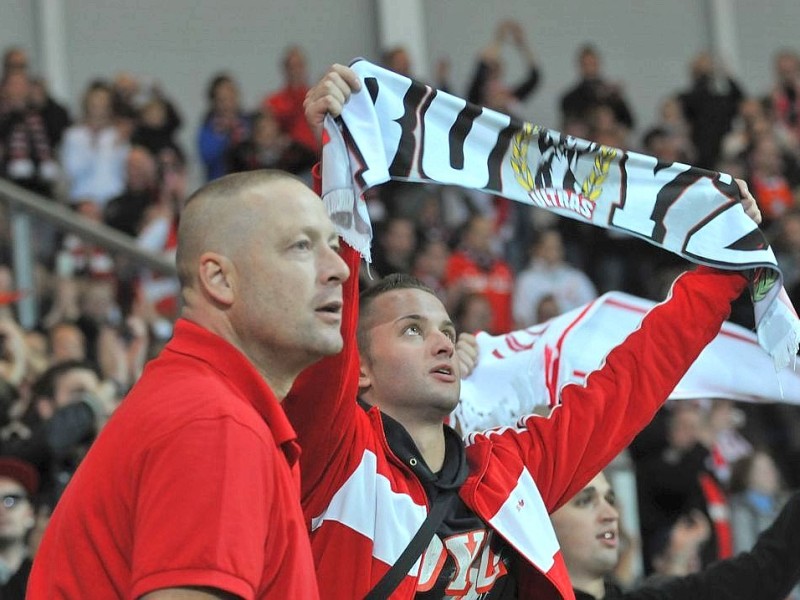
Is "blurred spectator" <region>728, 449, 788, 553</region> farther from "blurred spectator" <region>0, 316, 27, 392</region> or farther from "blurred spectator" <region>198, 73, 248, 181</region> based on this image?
"blurred spectator" <region>198, 73, 248, 181</region>

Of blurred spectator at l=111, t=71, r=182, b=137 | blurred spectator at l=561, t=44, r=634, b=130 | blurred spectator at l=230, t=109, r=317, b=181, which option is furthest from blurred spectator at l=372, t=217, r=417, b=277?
blurred spectator at l=561, t=44, r=634, b=130

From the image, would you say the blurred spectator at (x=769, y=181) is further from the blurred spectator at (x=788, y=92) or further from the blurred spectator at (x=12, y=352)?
the blurred spectator at (x=12, y=352)

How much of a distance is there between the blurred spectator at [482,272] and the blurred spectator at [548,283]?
8cm

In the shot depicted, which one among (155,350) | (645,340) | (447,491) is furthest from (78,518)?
(155,350)

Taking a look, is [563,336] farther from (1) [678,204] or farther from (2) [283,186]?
Answer: (2) [283,186]

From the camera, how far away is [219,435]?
2168 millimetres

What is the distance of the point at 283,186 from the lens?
98.0 inches

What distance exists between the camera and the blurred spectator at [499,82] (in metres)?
12.3

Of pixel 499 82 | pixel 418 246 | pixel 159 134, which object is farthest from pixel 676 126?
pixel 159 134

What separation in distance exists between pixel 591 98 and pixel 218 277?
10.7 m

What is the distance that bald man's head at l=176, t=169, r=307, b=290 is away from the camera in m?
2.44

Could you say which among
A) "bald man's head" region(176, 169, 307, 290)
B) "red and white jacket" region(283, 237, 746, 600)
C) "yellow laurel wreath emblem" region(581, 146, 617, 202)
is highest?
"bald man's head" region(176, 169, 307, 290)

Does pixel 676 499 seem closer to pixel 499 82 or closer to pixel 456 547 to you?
pixel 456 547

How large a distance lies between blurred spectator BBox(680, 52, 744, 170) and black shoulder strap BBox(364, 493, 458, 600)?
32.2ft
